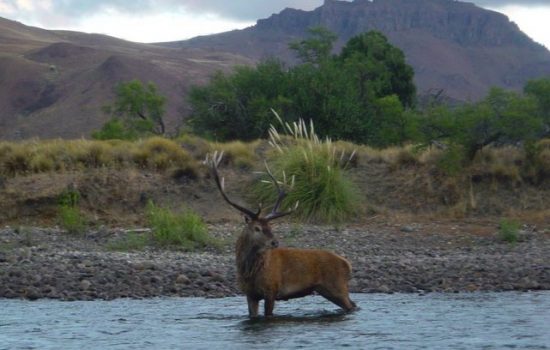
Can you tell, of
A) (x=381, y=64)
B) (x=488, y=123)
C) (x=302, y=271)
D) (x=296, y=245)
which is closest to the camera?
(x=302, y=271)

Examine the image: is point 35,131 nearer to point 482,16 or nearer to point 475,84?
point 475,84

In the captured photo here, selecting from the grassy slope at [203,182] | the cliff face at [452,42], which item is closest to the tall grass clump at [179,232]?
the grassy slope at [203,182]

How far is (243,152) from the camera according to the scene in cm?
3105

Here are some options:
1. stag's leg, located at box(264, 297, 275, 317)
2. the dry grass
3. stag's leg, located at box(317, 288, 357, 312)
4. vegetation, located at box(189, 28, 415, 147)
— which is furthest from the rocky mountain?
stag's leg, located at box(264, 297, 275, 317)

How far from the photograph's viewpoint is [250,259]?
584 inches

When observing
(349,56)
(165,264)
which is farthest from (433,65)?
(165,264)

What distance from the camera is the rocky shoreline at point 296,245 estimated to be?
18.2m

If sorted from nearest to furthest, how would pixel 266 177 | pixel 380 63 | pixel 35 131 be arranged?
pixel 266 177
pixel 380 63
pixel 35 131

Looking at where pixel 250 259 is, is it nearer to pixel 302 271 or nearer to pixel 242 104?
pixel 302 271

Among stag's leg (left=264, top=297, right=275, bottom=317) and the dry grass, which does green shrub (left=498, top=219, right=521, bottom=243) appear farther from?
stag's leg (left=264, top=297, right=275, bottom=317)

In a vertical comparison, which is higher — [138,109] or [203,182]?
[138,109]

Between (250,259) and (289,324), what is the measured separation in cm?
106

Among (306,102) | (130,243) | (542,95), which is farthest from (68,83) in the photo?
(130,243)

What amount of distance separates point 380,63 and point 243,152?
1958 cm
